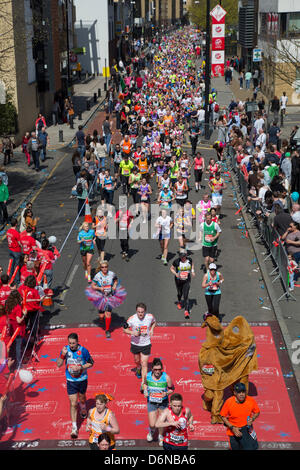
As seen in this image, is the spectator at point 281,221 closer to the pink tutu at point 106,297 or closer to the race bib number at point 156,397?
the pink tutu at point 106,297

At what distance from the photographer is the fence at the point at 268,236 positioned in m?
16.0

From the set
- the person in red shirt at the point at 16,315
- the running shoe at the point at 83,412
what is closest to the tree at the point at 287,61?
the person in red shirt at the point at 16,315

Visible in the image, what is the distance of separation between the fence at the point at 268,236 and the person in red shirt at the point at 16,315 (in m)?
6.07

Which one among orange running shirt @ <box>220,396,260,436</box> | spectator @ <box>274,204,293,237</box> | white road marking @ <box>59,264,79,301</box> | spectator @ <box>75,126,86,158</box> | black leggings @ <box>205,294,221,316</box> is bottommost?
white road marking @ <box>59,264,79,301</box>

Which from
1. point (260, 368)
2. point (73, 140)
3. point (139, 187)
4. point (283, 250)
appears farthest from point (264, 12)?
point (260, 368)

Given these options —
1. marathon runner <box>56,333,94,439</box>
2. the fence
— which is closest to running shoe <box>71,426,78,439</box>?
marathon runner <box>56,333,94,439</box>

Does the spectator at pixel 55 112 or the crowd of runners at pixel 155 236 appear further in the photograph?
the spectator at pixel 55 112

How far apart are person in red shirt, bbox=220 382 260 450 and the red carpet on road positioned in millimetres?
1121

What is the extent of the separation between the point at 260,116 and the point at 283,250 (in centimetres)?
1658

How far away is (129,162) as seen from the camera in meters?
24.3

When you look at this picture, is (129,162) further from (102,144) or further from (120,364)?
(120,364)

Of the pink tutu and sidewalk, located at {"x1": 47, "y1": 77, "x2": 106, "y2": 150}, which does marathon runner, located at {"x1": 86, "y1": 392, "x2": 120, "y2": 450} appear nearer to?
the pink tutu

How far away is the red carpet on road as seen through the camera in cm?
1077

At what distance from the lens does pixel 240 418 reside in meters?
9.28
